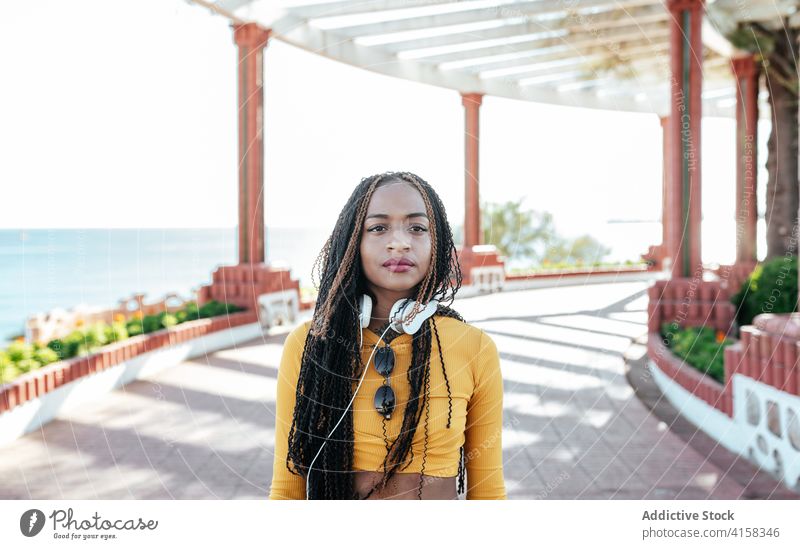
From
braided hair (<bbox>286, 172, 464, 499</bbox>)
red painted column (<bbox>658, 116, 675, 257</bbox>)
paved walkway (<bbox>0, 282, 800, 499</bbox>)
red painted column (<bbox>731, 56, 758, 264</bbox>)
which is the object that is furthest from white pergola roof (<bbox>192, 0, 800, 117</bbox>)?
braided hair (<bbox>286, 172, 464, 499</bbox>)

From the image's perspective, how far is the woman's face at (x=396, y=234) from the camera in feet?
3.02

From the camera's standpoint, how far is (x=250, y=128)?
395 centimetres

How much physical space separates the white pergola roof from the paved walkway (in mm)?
1300

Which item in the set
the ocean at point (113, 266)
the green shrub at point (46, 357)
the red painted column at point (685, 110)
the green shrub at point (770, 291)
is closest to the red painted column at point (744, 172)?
the green shrub at point (770, 291)

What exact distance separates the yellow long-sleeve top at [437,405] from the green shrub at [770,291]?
103 inches

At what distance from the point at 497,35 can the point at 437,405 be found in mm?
2086

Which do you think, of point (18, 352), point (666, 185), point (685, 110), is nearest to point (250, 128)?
point (18, 352)

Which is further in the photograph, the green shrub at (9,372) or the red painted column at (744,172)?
the red painted column at (744,172)

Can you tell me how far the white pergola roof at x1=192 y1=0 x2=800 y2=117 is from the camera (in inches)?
119

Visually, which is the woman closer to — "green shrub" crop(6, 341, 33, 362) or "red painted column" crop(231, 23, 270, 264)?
"green shrub" crop(6, 341, 33, 362)

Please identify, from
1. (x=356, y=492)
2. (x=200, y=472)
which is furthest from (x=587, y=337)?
(x=356, y=492)

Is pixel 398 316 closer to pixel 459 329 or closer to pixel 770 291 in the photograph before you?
pixel 459 329

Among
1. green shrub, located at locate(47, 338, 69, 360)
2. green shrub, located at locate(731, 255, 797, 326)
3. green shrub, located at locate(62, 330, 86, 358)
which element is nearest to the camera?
green shrub, located at locate(47, 338, 69, 360)
